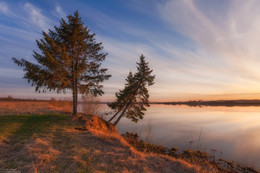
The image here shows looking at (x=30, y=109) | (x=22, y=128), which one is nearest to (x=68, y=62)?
(x=22, y=128)

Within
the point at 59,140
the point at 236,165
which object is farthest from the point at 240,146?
the point at 59,140

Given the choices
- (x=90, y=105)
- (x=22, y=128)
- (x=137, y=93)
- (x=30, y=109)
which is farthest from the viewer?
(x=30, y=109)

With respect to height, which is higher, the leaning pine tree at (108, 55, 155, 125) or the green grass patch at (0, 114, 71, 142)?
the leaning pine tree at (108, 55, 155, 125)

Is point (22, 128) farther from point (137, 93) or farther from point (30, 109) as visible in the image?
point (30, 109)

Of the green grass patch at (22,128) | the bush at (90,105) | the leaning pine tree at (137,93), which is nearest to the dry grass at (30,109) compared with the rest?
the bush at (90,105)

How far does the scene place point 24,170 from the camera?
3980 millimetres

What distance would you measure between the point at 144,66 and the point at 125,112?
6973mm

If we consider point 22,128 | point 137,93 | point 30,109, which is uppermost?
point 137,93

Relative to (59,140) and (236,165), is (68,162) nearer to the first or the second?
(59,140)

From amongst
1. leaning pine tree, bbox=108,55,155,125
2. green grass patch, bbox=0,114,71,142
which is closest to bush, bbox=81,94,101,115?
leaning pine tree, bbox=108,55,155,125

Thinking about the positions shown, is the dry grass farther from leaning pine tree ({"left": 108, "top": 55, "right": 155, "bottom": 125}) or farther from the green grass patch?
leaning pine tree ({"left": 108, "top": 55, "right": 155, "bottom": 125})

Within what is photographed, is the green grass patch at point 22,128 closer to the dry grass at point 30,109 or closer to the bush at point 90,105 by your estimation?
the dry grass at point 30,109

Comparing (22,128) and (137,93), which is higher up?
(137,93)

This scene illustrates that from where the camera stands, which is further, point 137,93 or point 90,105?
point 90,105
